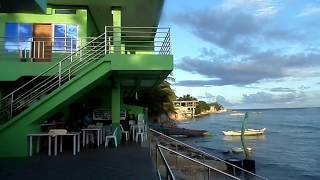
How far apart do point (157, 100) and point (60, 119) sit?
1286 inches

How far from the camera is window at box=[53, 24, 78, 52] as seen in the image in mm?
18688

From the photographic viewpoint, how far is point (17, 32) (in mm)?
18906

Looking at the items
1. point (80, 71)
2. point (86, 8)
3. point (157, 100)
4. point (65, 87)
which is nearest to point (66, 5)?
point (86, 8)

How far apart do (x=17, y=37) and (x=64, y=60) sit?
14.7 ft

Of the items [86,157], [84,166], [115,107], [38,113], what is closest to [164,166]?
[84,166]

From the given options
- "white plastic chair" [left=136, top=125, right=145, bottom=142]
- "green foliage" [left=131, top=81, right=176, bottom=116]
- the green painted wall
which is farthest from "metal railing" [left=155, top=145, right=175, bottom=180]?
"green foliage" [left=131, top=81, right=176, bottom=116]

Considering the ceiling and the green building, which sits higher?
the ceiling

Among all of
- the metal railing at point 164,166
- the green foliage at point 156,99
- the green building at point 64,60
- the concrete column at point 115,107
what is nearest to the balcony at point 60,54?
the green building at point 64,60

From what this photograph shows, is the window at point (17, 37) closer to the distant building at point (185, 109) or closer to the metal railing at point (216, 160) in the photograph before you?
the metal railing at point (216, 160)

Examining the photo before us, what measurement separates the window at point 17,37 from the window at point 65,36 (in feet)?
3.94

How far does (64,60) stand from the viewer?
15.6 m

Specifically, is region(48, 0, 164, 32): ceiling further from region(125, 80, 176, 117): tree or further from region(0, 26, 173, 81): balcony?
region(125, 80, 176, 117): tree

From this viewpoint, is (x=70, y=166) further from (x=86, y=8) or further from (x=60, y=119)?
(x=86, y=8)

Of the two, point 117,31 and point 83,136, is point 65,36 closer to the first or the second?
point 117,31
